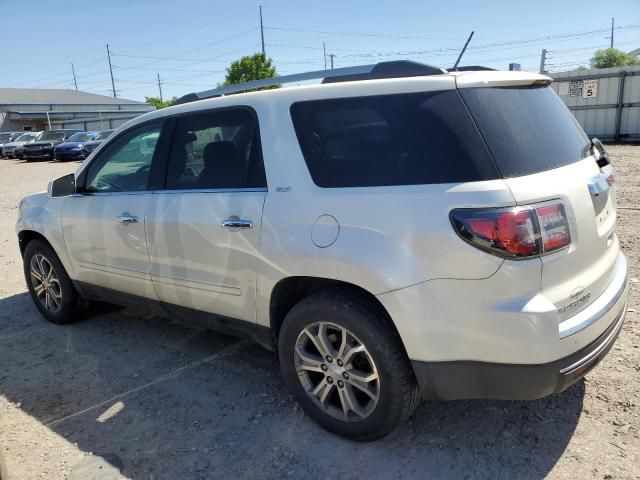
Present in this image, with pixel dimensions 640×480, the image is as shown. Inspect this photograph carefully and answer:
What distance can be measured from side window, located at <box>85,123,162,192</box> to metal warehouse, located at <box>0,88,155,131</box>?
47.7m

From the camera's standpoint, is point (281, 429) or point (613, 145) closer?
point (281, 429)

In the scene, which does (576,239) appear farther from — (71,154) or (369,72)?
(71,154)

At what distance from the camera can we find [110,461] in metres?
2.74

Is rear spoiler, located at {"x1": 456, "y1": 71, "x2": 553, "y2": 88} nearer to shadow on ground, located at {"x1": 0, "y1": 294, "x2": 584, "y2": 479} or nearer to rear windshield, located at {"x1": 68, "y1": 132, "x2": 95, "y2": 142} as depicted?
shadow on ground, located at {"x1": 0, "y1": 294, "x2": 584, "y2": 479}

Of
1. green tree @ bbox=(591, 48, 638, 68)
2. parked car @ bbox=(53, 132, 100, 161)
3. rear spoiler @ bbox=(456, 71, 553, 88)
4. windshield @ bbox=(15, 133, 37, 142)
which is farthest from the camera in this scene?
green tree @ bbox=(591, 48, 638, 68)

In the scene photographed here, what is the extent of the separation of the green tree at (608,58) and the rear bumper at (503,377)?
63791mm

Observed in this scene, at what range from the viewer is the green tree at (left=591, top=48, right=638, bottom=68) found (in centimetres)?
5629

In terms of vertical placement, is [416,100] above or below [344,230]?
above

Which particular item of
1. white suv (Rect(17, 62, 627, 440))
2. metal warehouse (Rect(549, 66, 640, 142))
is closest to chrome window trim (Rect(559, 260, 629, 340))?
white suv (Rect(17, 62, 627, 440))

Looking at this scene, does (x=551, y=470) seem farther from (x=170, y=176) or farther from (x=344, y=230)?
(x=170, y=176)

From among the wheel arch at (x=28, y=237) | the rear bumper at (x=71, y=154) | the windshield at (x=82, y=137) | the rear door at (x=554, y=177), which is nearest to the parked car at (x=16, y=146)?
the windshield at (x=82, y=137)

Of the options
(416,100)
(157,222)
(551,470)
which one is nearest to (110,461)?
(157,222)

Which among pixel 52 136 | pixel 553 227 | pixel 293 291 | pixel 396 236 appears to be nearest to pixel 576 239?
pixel 553 227

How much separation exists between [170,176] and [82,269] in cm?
Answer: 137
